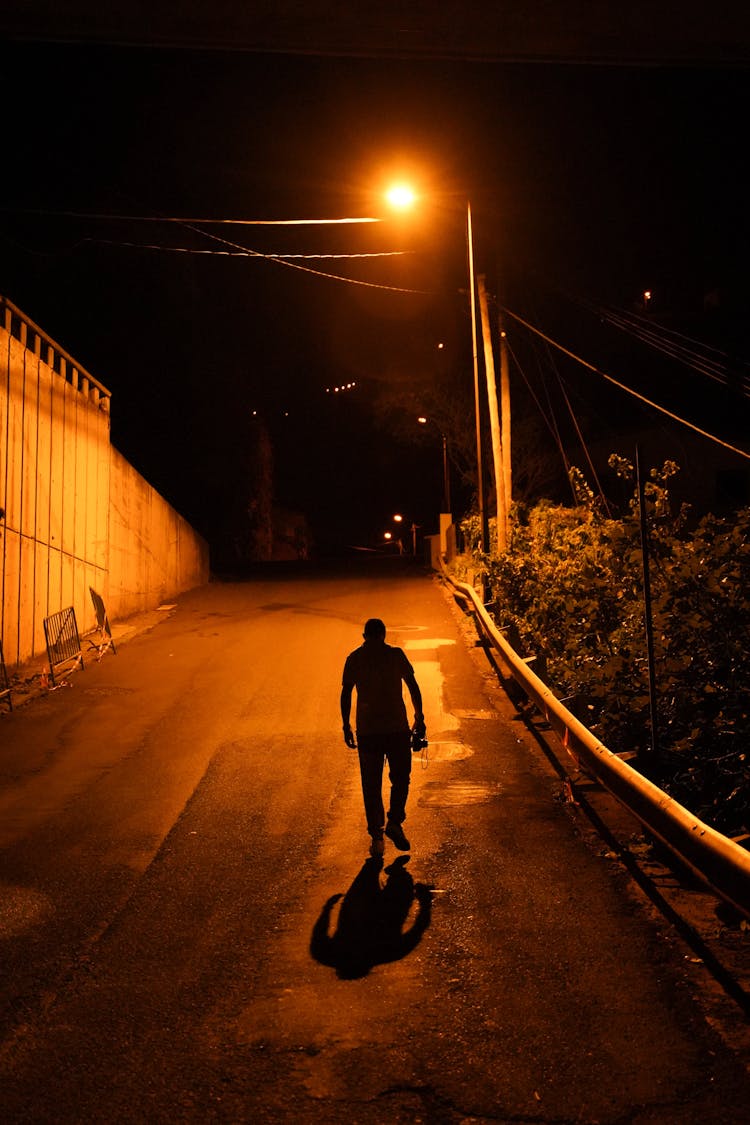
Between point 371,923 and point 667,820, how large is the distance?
189cm

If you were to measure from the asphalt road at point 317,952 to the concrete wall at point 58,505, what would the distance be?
5653 mm

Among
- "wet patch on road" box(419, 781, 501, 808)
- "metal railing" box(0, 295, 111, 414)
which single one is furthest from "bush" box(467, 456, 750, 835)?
"metal railing" box(0, 295, 111, 414)

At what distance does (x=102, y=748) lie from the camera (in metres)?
10.6

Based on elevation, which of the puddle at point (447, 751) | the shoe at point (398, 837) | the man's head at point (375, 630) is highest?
the man's head at point (375, 630)

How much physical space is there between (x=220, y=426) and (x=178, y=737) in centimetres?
3358

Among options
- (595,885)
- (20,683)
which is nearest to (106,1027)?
(595,885)

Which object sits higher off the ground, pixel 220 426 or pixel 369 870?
pixel 220 426

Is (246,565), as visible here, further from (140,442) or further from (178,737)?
(178,737)

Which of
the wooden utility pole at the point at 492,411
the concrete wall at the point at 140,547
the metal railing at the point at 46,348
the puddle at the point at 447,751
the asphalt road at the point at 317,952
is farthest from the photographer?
the wooden utility pole at the point at 492,411

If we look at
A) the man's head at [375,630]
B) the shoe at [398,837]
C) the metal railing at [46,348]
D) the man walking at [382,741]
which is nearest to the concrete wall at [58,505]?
the metal railing at [46,348]

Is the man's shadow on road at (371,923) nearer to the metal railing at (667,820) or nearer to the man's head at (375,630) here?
the metal railing at (667,820)

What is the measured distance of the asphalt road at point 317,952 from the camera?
378 centimetres

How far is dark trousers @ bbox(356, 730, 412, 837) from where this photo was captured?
274 inches

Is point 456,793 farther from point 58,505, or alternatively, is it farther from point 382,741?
point 58,505
